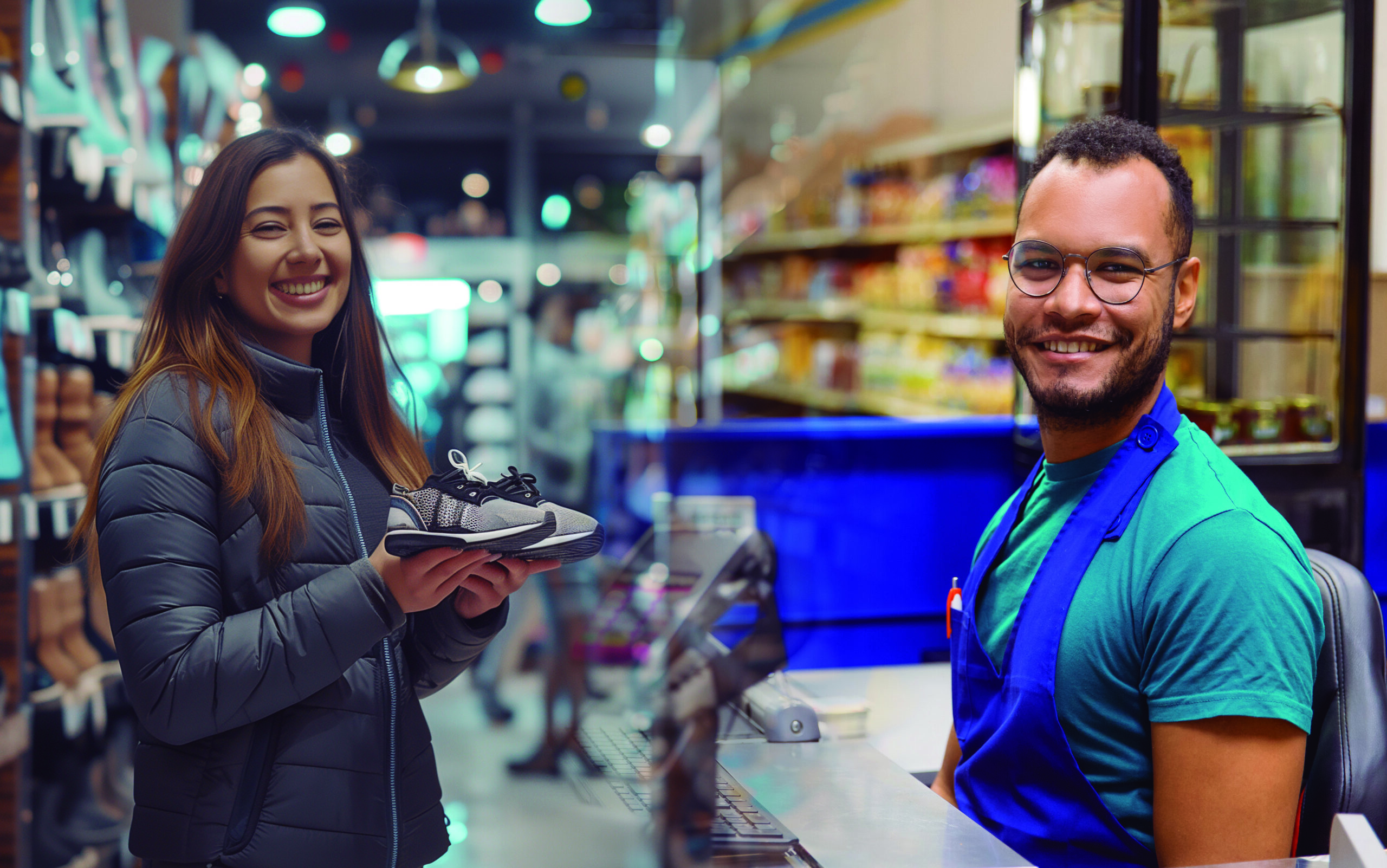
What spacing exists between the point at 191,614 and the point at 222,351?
30 cm

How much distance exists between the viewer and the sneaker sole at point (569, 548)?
3.87ft

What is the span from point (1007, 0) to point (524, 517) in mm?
5741

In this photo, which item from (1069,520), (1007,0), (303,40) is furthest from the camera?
(303,40)

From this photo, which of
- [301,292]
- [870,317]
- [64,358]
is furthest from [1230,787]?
→ [870,317]

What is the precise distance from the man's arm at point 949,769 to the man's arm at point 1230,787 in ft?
1.54

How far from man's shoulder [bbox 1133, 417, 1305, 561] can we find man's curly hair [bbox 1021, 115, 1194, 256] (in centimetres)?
27

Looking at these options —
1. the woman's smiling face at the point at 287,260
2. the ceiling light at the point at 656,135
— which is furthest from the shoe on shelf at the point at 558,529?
the ceiling light at the point at 656,135

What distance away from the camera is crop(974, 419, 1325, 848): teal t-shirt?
4.06ft

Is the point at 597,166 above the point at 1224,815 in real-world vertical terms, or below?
above

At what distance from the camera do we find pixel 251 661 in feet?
3.64

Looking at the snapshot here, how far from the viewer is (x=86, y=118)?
11.2 feet

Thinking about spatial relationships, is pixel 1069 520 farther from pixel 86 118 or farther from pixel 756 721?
pixel 86 118

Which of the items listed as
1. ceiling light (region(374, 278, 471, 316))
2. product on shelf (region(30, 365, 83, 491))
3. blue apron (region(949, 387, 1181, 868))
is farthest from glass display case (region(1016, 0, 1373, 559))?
ceiling light (region(374, 278, 471, 316))

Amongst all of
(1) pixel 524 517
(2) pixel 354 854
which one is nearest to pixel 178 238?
(1) pixel 524 517
